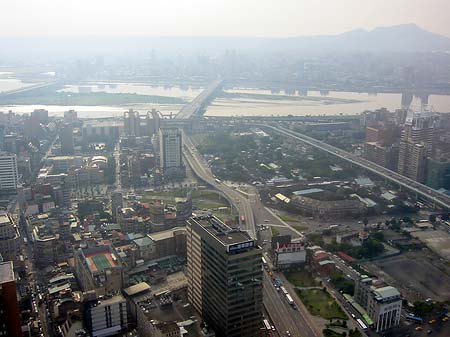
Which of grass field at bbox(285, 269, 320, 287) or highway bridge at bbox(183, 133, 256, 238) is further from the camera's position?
highway bridge at bbox(183, 133, 256, 238)

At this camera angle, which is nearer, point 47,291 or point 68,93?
point 47,291

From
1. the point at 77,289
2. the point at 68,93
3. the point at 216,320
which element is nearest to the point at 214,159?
the point at 77,289

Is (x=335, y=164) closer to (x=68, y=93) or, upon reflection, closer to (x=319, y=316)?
(x=319, y=316)

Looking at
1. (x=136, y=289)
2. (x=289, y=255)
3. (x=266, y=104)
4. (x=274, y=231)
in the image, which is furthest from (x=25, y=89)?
(x=136, y=289)

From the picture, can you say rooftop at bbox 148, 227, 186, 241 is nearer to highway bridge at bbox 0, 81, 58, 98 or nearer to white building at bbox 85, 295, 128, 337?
white building at bbox 85, 295, 128, 337

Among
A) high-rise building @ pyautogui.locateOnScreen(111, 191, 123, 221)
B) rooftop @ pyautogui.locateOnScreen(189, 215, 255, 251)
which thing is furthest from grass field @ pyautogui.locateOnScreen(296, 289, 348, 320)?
high-rise building @ pyautogui.locateOnScreen(111, 191, 123, 221)

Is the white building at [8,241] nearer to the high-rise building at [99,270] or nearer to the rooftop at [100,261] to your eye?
the high-rise building at [99,270]

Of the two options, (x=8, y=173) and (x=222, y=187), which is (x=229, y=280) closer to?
(x=222, y=187)
